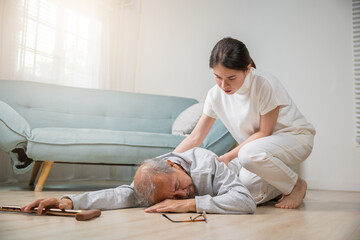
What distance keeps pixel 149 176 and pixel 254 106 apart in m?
0.74

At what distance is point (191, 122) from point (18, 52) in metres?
1.65

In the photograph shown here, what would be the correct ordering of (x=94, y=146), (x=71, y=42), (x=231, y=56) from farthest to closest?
(x=71, y=42), (x=94, y=146), (x=231, y=56)

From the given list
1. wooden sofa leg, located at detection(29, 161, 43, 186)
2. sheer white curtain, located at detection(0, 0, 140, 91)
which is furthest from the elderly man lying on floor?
sheer white curtain, located at detection(0, 0, 140, 91)

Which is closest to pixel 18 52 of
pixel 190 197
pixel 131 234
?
pixel 190 197

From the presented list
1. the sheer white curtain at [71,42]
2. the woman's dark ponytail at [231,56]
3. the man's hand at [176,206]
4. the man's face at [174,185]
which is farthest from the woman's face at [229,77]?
the sheer white curtain at [71,42]

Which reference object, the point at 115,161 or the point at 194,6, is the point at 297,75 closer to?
the point at 194,6

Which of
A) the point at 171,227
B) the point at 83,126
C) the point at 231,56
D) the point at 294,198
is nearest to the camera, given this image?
the point at 171,227

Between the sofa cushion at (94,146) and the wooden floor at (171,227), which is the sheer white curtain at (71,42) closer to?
the sofa cushion at (94,146)

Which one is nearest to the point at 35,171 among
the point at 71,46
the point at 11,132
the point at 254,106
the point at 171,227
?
the point at 11,132

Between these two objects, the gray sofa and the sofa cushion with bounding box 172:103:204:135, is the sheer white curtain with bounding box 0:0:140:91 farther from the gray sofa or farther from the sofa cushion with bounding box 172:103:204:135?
the sofa cushion with bounding box 172:103:204:135

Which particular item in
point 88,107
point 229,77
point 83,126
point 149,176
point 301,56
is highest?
point 301,56

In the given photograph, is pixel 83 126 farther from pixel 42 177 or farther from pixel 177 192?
pixel 177 192

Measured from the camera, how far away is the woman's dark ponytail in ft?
4.99

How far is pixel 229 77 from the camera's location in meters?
1.57
